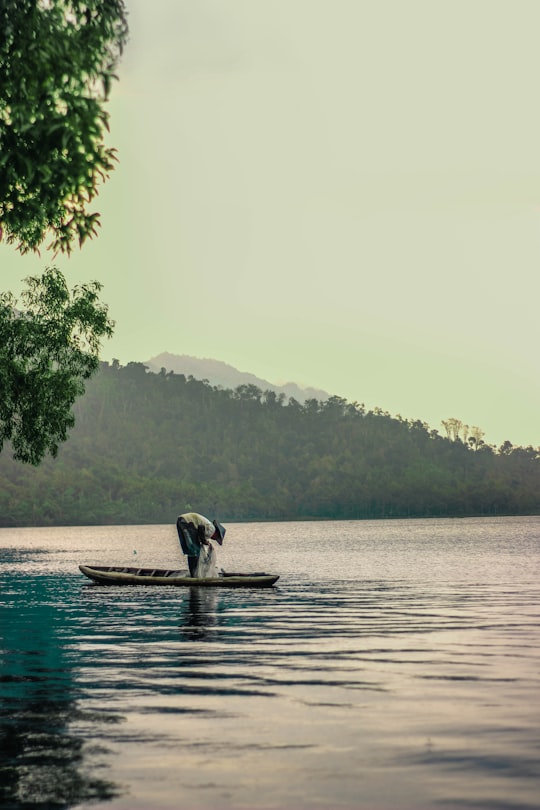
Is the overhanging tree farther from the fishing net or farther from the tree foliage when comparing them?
the fishing net

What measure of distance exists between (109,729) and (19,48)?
10960 mm

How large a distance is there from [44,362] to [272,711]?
1474 inches

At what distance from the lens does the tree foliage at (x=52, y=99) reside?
1809cm

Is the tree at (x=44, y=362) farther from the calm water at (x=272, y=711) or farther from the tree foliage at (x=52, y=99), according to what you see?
the tree foliage at (x=52, y=99)

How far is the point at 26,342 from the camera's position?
180 feet

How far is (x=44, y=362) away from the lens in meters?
55.2

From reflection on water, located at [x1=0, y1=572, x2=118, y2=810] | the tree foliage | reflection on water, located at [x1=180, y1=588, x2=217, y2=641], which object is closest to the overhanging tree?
the tree foliage

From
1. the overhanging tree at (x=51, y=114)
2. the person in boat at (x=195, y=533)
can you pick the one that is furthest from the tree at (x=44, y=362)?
the overhanging tree at (x=51, y=114)

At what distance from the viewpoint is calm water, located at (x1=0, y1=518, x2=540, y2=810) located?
14109 millimetres

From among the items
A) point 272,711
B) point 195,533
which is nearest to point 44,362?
point 195,533

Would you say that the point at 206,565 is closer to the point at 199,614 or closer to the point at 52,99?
the point at 199,614

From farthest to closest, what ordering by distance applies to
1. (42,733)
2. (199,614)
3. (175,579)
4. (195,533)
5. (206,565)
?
(206,565) < (175,579) < (195,533) < (199,614) < (42,733)

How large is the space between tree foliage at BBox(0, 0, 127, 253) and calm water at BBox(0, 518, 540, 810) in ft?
28.6

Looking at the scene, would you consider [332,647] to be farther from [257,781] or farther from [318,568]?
[318,568]
